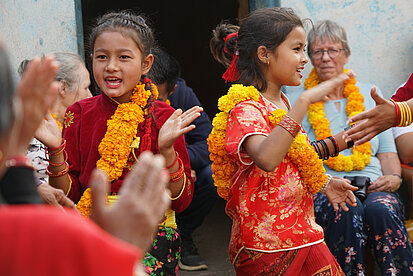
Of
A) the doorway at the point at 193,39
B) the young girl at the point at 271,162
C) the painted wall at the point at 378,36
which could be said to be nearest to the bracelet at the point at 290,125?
the young girl at the point at 271,162

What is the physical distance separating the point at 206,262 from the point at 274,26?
98.5 inches

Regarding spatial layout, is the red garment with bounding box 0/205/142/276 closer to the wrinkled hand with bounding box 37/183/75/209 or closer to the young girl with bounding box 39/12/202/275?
the wrinkled hand with bounding box 37/183/75/209

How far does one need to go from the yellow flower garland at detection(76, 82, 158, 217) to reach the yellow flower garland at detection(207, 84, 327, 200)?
1.54 ft

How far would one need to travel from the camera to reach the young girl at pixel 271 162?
9.29 feet

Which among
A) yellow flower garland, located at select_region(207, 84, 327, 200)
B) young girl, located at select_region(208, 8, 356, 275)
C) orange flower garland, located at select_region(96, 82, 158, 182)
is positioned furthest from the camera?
orange flower garland, located at select_region(96, 82, 158, 182)

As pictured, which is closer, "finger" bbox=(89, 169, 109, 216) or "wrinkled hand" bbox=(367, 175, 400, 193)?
"finger" bbox=(89, 169, 109, 216)

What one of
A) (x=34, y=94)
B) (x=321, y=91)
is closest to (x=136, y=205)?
(x=34, y=94)

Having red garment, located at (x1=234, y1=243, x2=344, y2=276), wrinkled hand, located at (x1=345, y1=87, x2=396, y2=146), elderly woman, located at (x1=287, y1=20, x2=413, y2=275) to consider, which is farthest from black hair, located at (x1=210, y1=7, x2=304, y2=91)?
elderly woman, located at (x1=287, y1=20, x2=413, y2=275)

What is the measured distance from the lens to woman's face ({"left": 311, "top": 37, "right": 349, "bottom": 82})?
4.74m

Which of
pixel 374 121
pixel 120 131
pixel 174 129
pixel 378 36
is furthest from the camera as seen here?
pixel 378 36

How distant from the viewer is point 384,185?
14.5 ft

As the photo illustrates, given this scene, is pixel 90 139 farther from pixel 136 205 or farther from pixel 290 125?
pixel 136 205

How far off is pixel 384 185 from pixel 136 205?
136 inches

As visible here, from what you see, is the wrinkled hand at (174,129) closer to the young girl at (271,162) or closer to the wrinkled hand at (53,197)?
the young girl at (271,162)
